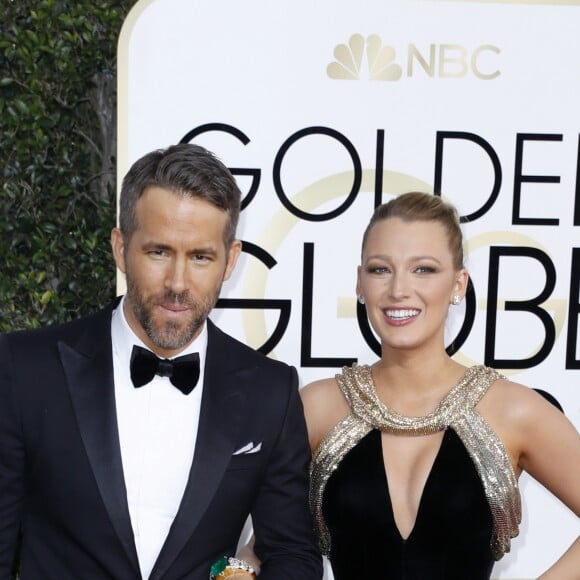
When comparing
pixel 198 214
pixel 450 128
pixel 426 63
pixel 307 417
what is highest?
pixel 426 63

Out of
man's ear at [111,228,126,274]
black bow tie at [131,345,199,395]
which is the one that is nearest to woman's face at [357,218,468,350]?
black bow tie at [131,345,199,395]

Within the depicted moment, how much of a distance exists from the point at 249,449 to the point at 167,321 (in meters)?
0.34

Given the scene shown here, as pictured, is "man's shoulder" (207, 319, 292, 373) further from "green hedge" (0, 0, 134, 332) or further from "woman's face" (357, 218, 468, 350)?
"green hedge" (0, 0, 134, 332)

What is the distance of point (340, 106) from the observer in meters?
2.68

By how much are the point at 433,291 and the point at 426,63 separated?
95 centimetres

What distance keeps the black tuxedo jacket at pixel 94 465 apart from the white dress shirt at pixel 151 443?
5 cm

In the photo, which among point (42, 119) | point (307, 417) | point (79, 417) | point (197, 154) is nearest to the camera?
point (79, 417)

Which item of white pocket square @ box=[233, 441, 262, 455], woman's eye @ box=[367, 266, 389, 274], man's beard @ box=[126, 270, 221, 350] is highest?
woman's eye @ box=[367, 266, 389, 274]

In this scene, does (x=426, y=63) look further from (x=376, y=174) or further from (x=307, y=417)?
(x=307, y=417)

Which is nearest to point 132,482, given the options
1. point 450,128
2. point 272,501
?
point 272,501

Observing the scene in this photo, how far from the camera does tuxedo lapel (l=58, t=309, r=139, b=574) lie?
1.73m

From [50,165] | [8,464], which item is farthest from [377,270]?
[50,165]

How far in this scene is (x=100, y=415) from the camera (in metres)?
1.77

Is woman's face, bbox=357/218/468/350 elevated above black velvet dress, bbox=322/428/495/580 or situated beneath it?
elevated above
